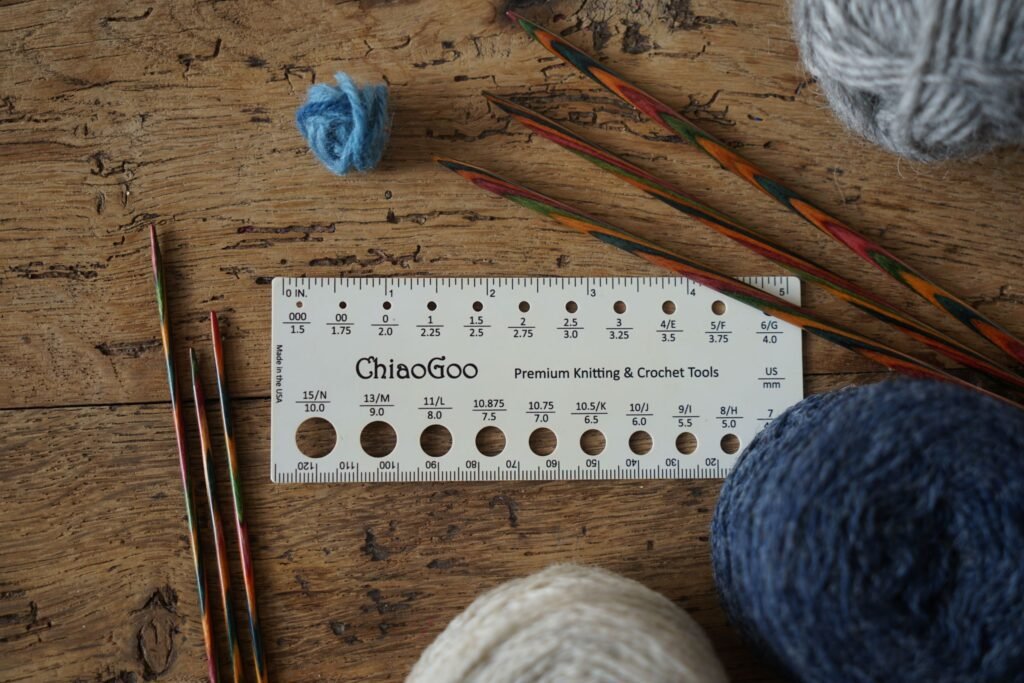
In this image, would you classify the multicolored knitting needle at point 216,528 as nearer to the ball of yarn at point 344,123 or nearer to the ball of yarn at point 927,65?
the ball of yarn at point 344,123

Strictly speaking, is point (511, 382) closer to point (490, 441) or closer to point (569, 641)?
point (490, 441)

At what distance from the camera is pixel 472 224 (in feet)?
2.87

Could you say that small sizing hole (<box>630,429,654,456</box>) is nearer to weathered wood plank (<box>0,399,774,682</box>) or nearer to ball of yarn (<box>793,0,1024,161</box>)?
weathered wood plank (<box>0,399,774,682</box>)

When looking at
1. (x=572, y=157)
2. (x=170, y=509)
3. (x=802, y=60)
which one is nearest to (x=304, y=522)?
(x=170, y=509)

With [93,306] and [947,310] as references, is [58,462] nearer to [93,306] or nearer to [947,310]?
[93,306]

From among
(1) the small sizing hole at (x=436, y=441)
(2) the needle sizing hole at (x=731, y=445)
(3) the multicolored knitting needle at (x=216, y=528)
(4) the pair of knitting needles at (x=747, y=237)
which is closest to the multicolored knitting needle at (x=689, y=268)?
(4) the pair of knitting needles at (x=747, y=237)

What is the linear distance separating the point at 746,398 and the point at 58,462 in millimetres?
746

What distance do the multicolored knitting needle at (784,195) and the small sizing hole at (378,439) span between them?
44 cm

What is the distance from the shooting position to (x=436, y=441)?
2.82ft

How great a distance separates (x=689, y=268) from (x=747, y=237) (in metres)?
0.07

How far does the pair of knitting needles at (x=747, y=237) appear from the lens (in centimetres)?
84

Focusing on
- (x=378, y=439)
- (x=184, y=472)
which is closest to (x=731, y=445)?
(x=378, y=439)

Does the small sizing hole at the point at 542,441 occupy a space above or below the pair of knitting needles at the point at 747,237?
below

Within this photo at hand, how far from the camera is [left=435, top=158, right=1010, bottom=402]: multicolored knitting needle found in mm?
843
